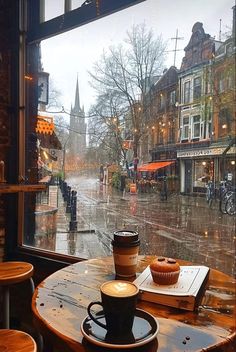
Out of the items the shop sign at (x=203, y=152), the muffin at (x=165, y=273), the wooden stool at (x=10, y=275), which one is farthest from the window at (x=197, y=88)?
the wooden stool at (x=10, y=275)

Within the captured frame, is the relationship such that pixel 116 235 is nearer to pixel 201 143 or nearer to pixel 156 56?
pixel 201 143

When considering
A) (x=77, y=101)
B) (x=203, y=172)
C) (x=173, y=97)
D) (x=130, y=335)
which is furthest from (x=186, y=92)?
(x=130, y=335)

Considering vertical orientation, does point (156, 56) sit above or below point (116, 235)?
above

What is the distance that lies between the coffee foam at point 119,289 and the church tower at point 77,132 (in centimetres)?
203

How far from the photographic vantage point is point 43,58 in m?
2.78

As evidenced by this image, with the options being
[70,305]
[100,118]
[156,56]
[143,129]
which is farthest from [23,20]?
[70,305]

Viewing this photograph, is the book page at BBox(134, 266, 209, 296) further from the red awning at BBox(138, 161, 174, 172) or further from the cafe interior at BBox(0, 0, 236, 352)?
the red awning at BBox(138, 161, 174, 172)

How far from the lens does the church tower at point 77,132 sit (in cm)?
271

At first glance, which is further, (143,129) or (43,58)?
(43,58)

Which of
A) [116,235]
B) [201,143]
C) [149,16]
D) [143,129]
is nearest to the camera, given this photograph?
[116,235]

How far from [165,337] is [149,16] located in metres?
2.16

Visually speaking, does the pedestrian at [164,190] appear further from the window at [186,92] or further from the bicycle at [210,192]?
the window at [186,92]

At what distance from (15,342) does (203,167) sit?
1.51 m

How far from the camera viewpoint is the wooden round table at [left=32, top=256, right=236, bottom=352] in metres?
0.79
